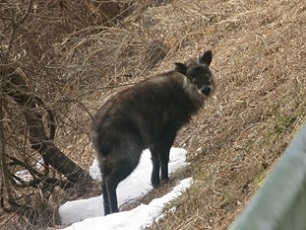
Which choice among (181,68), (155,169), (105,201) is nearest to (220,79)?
(181,68)

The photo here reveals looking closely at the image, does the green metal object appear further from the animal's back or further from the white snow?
the animal's back

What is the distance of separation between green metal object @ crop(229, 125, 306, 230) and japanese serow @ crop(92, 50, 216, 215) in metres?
5.89

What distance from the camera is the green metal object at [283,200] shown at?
126 cm

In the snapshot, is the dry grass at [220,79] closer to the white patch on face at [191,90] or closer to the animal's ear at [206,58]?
the white patch on face at [191,90]

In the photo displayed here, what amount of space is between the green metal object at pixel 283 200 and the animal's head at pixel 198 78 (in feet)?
20.6

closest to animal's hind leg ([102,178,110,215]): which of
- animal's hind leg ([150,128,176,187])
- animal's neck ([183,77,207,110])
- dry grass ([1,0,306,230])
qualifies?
dry grass ([1,0,306,230])

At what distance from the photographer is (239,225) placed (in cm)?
125

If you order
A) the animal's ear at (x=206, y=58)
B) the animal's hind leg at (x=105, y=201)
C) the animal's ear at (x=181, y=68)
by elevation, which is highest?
the animal's ear at (x=206, y=58)

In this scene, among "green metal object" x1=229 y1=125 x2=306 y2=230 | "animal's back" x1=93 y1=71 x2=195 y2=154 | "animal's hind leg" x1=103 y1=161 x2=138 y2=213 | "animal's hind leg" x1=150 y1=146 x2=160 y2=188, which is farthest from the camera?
"animal's hind leg" x1=150 y1=146 x2=160 y2=188

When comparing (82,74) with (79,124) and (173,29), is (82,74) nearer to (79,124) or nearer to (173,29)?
(79,124)

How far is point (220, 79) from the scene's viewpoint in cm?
941

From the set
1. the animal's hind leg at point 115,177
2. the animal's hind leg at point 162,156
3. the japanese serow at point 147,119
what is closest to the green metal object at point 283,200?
the japanese serow at point 147,119

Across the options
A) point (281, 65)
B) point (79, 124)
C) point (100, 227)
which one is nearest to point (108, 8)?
point (79, 124)

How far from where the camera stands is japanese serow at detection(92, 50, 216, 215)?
23.9ft
